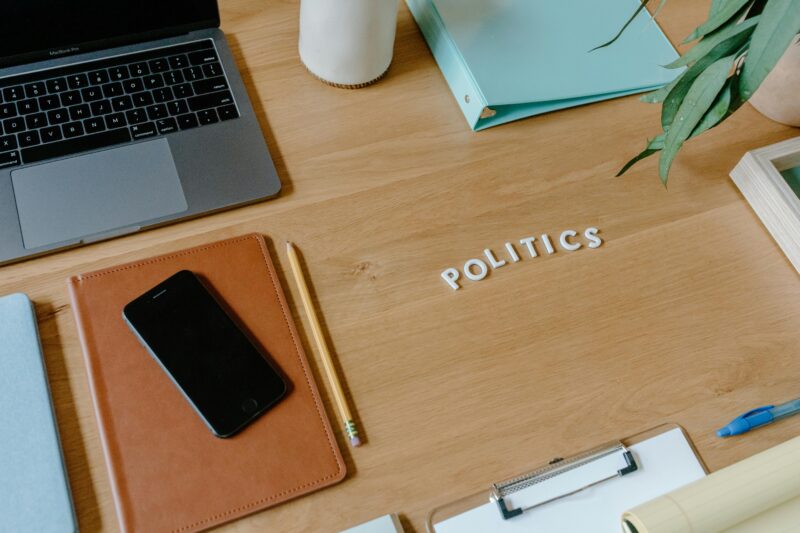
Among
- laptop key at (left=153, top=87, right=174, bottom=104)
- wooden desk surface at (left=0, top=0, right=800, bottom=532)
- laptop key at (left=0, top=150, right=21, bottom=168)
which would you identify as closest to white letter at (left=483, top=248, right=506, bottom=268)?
wooden desk surface at (left=0, top=0, right=800, bottom=532)

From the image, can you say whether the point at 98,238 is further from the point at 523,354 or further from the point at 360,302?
the point at 523,354

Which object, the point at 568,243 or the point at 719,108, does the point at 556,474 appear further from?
the point at 719,108

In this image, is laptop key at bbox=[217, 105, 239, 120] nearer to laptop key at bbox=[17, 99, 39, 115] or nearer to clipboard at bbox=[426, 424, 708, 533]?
laptop key at bbox=[17, 99, 39, 115]

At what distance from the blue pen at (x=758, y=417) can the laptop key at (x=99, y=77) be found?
2.32 feet

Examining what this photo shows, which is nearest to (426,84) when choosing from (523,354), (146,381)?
(523,354)

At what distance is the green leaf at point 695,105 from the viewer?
2.16 ft

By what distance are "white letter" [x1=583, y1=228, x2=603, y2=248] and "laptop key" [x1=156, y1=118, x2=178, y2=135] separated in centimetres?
45

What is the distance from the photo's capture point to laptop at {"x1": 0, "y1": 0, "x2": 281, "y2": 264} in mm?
699

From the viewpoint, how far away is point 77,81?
746mm

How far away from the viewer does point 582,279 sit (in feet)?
2.49

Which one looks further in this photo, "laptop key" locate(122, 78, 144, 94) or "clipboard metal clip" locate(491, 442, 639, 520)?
"laptop key" locate(122, 78, 144, 94)

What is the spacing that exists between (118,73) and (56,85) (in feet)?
0.20

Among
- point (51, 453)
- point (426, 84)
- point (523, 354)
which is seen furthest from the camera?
point (426, 84)

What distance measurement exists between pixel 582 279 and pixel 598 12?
0.35 meters
